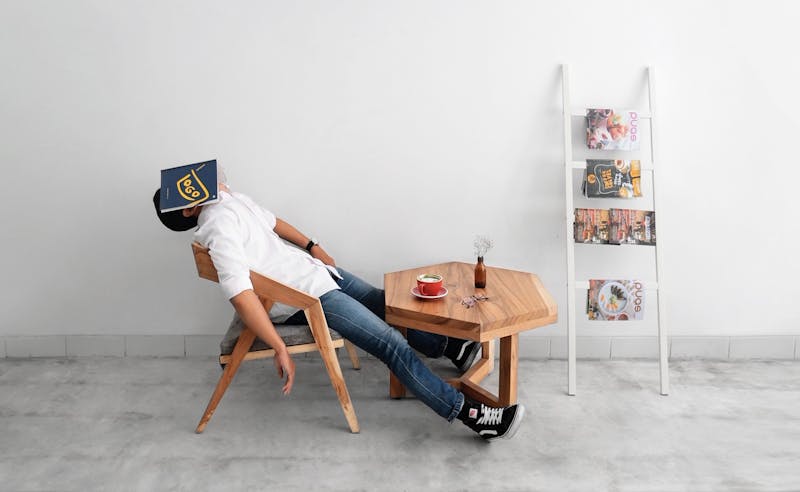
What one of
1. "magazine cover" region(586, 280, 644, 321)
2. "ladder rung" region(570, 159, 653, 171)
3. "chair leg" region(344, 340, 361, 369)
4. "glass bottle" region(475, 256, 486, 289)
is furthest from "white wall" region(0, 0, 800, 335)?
"glass bottle" region(475, 256, 486, 289)

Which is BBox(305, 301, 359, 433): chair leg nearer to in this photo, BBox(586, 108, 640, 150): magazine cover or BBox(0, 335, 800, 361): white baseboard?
BBox(0, 335, 800, 361): white baseboard

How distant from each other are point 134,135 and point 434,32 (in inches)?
58.6

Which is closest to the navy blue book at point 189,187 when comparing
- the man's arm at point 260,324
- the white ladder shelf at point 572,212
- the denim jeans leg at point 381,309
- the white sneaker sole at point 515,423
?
the man's arm at point 260,324

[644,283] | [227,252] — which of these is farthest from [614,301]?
[227,252]

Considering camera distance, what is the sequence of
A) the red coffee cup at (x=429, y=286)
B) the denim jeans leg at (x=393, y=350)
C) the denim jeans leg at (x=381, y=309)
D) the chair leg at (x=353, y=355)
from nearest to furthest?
the denim jeans leg at (x=393, y=350)
the red coffee cup at (x=429, y=286)
the denim jeans leg at (x=381, y=309)
the chair leg at (x=353, y=355)

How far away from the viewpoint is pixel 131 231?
3.17m

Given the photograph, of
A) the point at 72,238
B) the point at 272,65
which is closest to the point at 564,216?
the point at 272,65

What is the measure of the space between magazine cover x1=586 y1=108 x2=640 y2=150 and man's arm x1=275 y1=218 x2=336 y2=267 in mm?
1316

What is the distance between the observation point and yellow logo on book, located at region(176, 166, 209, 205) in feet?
7.99

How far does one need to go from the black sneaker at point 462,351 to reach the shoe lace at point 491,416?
55 centimetres

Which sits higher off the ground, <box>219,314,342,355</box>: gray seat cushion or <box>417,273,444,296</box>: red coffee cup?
<box>417,273,444,296</box>: red coffee cup

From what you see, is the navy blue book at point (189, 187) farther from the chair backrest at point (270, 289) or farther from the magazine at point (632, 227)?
the magazine at point (632, 227)

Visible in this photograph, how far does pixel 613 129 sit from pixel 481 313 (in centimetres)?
118

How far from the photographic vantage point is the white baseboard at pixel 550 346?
3.24 m
